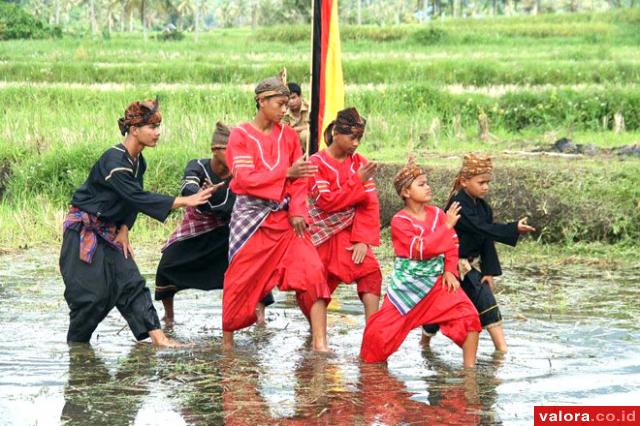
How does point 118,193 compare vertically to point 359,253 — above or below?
above

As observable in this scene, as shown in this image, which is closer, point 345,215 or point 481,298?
point 481,298

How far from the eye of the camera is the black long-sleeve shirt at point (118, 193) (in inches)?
281

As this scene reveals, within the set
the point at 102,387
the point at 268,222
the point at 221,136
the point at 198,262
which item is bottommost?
the point at 102,387

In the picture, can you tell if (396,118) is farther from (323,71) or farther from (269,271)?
(269,271)

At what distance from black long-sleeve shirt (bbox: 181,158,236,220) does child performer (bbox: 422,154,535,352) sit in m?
1.55

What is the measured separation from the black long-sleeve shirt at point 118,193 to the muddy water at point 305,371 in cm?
84

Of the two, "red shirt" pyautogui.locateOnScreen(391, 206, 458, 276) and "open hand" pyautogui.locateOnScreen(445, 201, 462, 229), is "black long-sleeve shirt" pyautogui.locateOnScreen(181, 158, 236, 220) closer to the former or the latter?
"red shirt" pyautogui.locateOnScreen(391, 206, 458, 276)

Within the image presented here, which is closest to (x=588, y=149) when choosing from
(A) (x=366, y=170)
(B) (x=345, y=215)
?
(B) (x=345, y=215)

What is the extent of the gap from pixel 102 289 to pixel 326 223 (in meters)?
1.44

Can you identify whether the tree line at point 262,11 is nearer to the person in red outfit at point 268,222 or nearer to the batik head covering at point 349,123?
the batik head covering at point 349,123

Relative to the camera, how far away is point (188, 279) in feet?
27.2

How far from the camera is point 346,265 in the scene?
7762 millimetres

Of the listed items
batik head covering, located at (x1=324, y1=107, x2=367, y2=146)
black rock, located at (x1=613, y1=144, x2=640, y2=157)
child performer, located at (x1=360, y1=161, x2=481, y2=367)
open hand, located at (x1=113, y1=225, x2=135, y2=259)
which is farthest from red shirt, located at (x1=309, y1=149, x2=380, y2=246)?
black rock, located at (x1=613, y1=144, x2=640, y2=157)

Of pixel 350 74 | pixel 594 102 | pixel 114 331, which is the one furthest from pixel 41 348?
pixel 350 74
